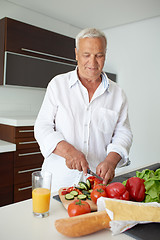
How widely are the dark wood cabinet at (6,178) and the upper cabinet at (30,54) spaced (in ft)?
2.77

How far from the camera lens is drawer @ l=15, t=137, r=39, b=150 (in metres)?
2.55

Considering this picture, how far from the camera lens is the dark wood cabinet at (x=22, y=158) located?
8.35 ft

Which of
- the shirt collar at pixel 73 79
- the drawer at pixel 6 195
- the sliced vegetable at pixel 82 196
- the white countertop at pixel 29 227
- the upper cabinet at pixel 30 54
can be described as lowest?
the drawer at pixel 6 195

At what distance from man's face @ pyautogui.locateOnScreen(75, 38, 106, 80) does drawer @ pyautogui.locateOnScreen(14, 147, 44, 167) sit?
148 centimetres

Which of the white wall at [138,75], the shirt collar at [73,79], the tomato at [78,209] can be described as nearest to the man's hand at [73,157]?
the tomato at [78,209]

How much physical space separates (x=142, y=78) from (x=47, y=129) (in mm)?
2809

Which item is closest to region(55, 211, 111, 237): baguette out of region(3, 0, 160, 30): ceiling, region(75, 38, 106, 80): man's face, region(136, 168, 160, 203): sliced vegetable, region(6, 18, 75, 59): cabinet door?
region(136, 168, 160, 203): sliced vegetable

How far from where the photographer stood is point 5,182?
246 cm

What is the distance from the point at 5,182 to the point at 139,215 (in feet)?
6.43

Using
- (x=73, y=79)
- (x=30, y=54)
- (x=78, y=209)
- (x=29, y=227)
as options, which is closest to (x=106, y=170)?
(x=78, y=209)

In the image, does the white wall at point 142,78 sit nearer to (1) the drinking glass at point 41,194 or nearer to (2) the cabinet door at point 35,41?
(2) the cabinet door at point 35,41

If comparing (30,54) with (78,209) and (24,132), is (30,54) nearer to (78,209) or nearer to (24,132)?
(24,132)

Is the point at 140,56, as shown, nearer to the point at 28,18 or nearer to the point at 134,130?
the point at 134,130

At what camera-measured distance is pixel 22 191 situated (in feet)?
8.57
